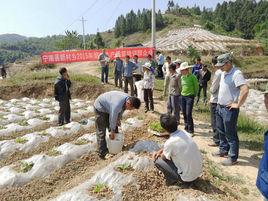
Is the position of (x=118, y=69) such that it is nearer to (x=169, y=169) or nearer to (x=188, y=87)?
(x=188, y=87)

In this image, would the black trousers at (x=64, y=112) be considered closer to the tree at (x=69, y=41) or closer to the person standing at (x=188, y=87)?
the person standing at (x=188, y=87)

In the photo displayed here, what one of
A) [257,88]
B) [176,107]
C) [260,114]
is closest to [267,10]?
[257,88]

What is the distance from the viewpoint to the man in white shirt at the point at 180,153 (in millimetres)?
5117

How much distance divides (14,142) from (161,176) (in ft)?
12.0

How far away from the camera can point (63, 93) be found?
9.71 meters

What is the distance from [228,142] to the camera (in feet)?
21.7

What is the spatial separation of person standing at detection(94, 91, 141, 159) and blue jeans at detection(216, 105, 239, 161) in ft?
5.40

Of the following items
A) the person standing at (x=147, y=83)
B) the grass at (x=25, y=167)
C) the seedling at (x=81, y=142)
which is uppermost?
the person standing at (x=147, y=83)

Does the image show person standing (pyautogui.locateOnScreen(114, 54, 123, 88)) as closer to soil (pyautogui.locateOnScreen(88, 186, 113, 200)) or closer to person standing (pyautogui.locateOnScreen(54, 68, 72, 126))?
person standing (pyautogui.locateOnScreen(54, 68, 72, 126))

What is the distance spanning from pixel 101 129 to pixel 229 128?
7.66 feet

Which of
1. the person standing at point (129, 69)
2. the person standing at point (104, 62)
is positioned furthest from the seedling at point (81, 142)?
the person standing at point (104, 62)

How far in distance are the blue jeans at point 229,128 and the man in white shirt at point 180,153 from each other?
4.75 feet

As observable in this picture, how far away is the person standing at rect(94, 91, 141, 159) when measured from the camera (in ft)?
20.1

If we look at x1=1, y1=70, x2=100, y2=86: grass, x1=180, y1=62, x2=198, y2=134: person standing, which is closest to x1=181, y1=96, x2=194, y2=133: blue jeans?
x1=180, y1=62, x2=198, y2=134: person standing
